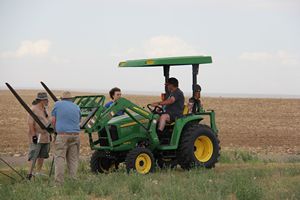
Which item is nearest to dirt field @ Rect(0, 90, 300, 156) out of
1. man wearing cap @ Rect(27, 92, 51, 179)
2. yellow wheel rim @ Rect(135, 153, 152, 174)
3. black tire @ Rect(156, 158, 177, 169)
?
black tire @ Rect(156, 158, 177, 169)

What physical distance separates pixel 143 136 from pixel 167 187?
9.41 ft

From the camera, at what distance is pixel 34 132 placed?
11695 mm

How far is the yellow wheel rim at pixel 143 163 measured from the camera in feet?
37.4

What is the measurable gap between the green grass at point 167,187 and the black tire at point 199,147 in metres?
0.97

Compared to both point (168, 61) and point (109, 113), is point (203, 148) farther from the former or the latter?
point (109, 113)

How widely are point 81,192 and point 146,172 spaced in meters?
2.75

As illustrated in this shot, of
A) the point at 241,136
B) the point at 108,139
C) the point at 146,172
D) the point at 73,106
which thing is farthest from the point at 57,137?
the point at 241,136

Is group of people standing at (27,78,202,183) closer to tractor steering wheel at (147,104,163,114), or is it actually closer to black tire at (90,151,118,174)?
tractor steering wheel at (147,104,163,114)

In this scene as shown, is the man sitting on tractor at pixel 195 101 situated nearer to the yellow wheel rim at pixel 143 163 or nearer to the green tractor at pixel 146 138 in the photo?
the green tractor at pixel 146 138

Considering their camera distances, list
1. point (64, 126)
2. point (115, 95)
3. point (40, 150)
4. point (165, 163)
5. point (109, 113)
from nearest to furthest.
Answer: point (64, 126) < point (109, 113) < point (40, 150) < point (115, 95) < point (165, 163)

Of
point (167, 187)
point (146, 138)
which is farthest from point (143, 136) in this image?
point (167, 187)

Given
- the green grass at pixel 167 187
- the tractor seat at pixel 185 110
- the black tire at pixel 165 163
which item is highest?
the tractor seat at pixel 185 110

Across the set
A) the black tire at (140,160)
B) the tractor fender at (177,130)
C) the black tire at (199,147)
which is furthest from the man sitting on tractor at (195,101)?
the black tire at (140,160)

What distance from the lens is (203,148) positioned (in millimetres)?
12703
